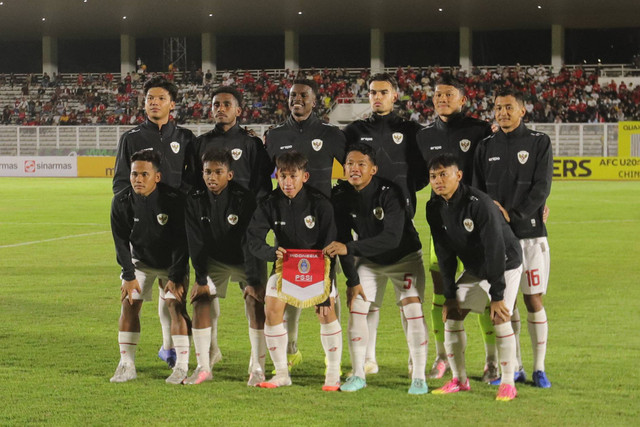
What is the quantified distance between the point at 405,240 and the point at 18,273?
7425 mm

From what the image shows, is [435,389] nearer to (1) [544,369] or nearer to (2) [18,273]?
(1) [544,369]

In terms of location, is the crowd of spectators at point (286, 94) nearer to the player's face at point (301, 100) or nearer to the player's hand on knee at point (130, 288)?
the player's face at point (301, 100)

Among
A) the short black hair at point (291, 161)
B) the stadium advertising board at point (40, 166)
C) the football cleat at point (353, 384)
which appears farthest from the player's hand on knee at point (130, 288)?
the stadium advertising board at point (40, 166)

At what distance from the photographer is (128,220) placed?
668 centimetres

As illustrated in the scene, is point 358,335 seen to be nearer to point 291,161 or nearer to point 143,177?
point 291,161

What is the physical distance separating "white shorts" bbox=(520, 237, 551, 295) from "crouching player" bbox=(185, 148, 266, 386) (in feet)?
5.94

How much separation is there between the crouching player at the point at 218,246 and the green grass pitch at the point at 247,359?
0.85 ft

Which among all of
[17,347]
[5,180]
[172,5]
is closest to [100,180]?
[5,180]

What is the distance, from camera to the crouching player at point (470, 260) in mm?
5996

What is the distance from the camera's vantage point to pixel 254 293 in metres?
6.57

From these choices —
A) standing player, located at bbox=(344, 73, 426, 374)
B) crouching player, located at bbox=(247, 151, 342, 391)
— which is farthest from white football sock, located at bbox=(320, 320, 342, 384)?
standing player, located at bbox=(344, 73, 426, 374)

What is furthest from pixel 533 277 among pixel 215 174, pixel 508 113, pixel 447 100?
pixel 215 174

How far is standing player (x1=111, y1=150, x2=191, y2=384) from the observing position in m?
6.56

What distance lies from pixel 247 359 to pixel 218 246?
3.89 feet
